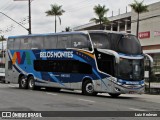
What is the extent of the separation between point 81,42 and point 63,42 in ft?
6.18

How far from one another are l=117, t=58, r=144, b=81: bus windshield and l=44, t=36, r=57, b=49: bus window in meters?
5.96

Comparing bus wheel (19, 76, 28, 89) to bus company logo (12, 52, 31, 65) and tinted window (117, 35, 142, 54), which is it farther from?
tinted window (117, 35, 142, 54)

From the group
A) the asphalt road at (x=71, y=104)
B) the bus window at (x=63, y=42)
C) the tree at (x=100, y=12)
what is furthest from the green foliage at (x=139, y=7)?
the asphalt road at (x=71, y=104)

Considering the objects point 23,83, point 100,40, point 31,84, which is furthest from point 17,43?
point 100,40

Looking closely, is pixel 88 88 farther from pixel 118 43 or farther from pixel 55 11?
pixel 55 11

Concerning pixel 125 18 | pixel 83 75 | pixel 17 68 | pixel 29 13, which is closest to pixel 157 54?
pixel 125 18

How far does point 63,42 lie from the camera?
26.5 meters

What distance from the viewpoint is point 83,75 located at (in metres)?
24.9

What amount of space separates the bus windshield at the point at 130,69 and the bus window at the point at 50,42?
5957 millimetres

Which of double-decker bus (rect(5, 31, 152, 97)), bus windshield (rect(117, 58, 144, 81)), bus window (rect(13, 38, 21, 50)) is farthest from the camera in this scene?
bus window (rect(13, 38, 21, 50))

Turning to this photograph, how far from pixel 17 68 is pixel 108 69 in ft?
33.9

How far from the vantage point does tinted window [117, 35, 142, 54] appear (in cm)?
2317

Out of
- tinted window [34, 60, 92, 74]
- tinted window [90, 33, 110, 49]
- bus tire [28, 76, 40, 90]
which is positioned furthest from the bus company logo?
tinted window [90, 33, 110, 49]

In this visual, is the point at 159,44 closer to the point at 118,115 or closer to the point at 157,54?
the point at 157,54
